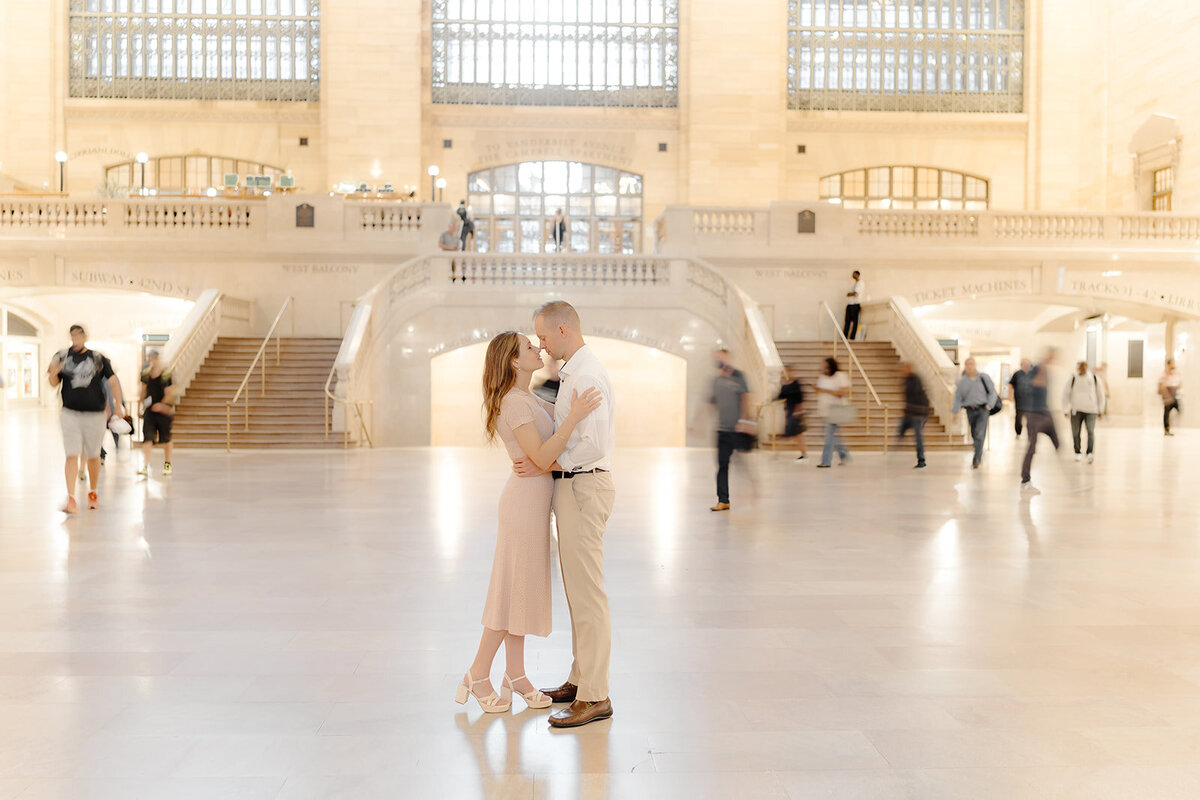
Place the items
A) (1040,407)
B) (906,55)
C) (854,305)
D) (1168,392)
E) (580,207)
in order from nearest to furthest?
(1040,407)
(1168,392)
(854,305)
(580,207)
(906,55)

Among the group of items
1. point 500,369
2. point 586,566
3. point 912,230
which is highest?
point 912,230

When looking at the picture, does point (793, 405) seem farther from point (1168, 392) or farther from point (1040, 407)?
point (1168, 392)

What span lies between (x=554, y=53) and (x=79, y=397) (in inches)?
1039

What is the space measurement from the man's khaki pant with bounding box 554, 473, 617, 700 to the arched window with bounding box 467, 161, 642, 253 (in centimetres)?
2934

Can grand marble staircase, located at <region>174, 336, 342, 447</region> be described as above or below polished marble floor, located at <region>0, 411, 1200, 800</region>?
above

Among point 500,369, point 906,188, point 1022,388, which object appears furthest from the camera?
point 906,188

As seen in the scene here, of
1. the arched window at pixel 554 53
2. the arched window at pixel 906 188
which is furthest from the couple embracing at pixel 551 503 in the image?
the arched window at pixel 906 188

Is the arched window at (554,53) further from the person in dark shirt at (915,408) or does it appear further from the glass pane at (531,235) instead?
the person in dark shirt at (915,408)

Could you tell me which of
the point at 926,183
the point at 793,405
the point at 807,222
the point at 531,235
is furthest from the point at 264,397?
the point at 926,183

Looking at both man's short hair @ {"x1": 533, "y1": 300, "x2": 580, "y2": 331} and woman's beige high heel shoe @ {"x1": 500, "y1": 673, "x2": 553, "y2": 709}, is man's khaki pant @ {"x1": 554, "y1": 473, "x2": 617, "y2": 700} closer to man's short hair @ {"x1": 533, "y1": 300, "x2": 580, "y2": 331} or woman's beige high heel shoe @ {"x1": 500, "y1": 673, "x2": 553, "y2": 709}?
woman's beige high heel shoe @ {"x1": 500, "y1": 673, "x2": 553, "y2": 709}

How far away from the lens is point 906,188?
3412 centimetres

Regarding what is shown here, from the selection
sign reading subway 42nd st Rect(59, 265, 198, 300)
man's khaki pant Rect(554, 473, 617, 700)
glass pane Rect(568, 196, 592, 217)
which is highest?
glass pane Rect(568, 196, 592, 217)

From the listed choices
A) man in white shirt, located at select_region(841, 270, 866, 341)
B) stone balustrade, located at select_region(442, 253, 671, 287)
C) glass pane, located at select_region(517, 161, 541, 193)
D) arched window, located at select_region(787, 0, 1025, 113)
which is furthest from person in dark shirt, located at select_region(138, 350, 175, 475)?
arched window, located at select_region(787, 0, 1025, 113)

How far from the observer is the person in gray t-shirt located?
32.4ft
